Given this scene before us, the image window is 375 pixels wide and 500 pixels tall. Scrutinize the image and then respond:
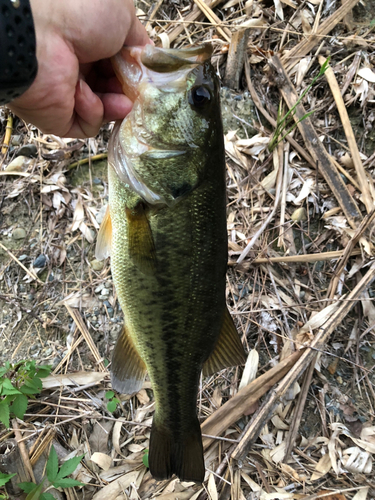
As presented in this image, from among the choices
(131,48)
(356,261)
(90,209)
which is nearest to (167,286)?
(131,48)

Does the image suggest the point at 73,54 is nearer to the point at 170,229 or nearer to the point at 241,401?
the point at 170,229

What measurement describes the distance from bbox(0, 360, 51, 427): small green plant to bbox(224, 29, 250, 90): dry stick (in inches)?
124

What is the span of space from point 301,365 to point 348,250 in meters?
1.09

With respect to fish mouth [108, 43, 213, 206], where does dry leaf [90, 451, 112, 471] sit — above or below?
below

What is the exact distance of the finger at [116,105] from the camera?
182 cm

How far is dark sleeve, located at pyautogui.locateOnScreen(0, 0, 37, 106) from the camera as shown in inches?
50.5

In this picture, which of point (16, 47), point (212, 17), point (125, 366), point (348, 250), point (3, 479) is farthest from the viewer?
point (212, 17)

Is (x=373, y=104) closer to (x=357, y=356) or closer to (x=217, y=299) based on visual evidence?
(x=357, y=356)

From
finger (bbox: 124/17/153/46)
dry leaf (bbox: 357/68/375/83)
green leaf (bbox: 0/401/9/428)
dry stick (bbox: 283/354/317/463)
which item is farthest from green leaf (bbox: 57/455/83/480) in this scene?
dry leaf (bbox: 357/68/375/83)

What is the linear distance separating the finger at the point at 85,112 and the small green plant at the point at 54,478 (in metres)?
2.00

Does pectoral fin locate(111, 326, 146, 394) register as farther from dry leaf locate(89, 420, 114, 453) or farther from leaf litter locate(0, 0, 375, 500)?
dry leaf locate(89, 420, 114, 453)

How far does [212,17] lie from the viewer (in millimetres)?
3398

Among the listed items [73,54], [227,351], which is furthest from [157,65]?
[227,351]

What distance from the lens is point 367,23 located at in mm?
3375
